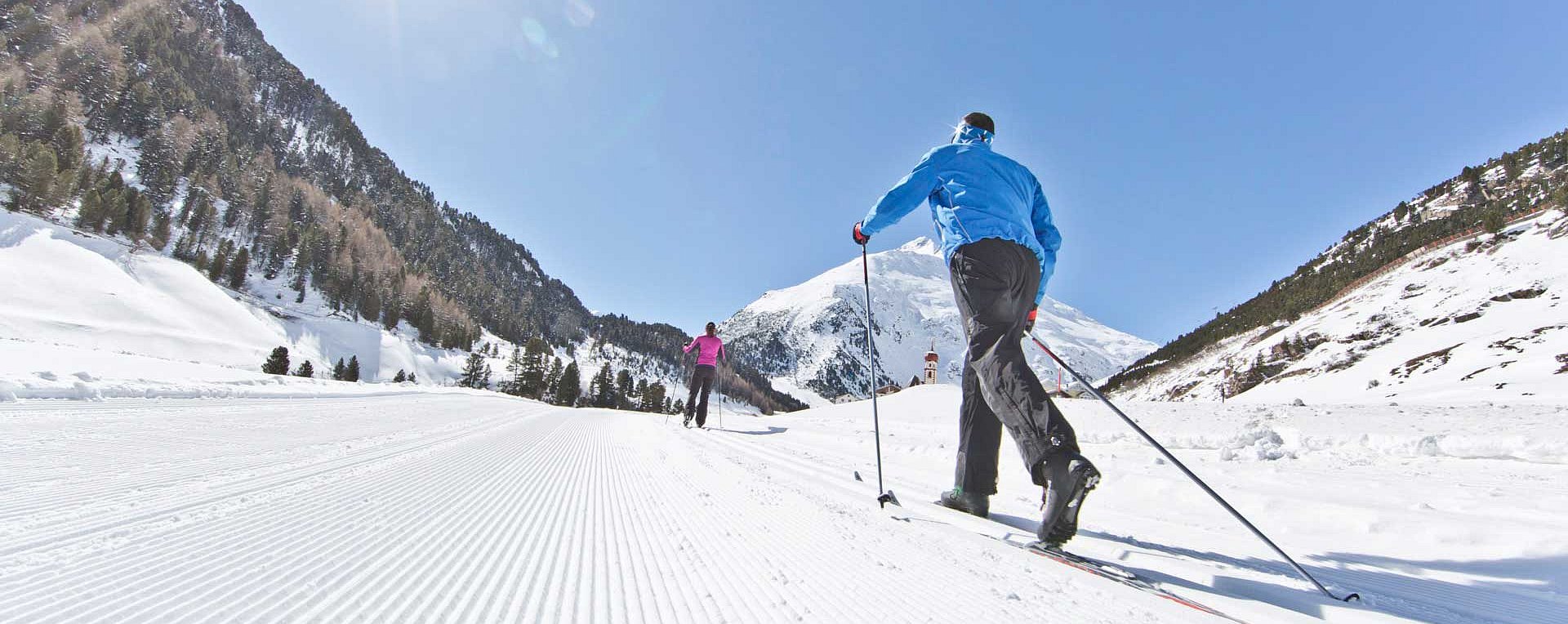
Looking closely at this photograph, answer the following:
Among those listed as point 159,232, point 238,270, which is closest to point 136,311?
point 238,270

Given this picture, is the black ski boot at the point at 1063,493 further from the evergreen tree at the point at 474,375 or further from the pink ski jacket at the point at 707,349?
the evergreen tree at the point at 474,375

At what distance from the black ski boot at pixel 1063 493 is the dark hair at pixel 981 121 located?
5.73 feet

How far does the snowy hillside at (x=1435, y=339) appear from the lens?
37.4ft

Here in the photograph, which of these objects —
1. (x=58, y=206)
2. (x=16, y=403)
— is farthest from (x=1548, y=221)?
(x=58, y=206)

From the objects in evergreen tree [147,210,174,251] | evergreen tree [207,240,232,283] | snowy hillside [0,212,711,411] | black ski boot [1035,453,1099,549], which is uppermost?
evergreen tree [147,210,174,251]

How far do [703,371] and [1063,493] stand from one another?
7.84 meters

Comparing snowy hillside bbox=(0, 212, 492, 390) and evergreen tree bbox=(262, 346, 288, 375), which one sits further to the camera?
snowy hillside bbox=(0, 212, 492, 390)

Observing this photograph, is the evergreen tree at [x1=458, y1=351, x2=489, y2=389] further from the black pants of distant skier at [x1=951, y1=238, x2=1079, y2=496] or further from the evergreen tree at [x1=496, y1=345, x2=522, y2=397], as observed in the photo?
the black pants of distant skier at [x1=951, y1=238, x2=1079, y2=496]

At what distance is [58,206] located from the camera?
55219mm

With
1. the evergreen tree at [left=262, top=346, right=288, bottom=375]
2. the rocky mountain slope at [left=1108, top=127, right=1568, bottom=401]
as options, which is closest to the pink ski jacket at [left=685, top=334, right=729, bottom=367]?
the rocky mountain slope at [left=1108, top=127, right=1568, bottom=401]

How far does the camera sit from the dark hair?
107 inches

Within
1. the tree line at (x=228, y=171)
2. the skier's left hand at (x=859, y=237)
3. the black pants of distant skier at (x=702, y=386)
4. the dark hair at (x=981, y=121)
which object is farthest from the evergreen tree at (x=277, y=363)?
the tree line at (x=228, y=171)

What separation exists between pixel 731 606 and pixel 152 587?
1018 millimetres

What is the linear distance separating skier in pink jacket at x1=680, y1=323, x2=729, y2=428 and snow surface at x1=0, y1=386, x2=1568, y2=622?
17.0ft
